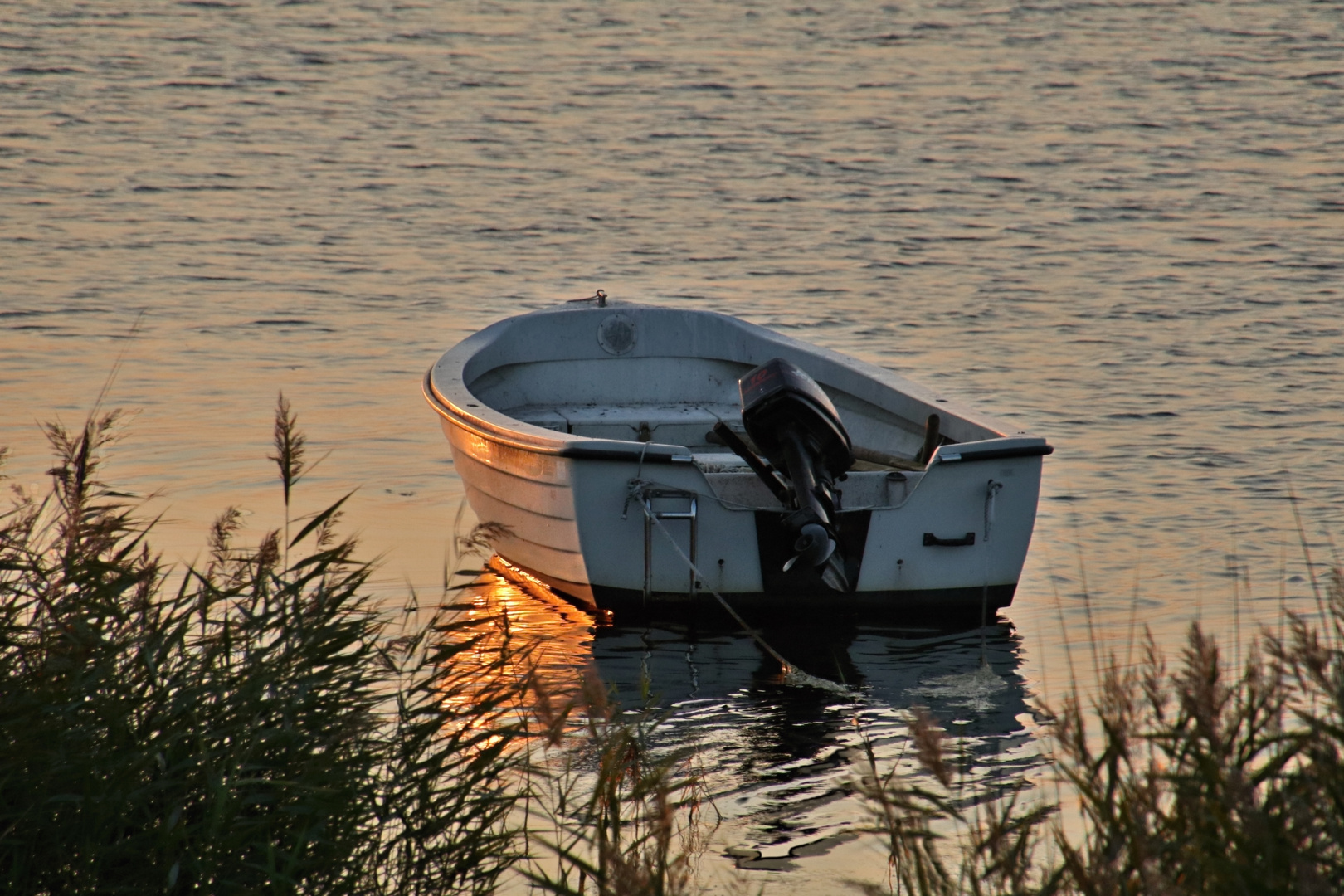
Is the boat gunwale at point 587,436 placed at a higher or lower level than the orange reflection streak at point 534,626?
higher

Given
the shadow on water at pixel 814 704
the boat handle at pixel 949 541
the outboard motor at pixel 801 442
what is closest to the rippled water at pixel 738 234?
the shadow on water at pixel 814 704

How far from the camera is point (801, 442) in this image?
20.4 feet

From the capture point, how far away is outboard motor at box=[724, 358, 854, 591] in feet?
19.4

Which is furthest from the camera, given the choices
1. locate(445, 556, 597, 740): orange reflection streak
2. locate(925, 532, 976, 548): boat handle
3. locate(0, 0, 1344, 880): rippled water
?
locate(0, 0, 1344, 880): rippled water

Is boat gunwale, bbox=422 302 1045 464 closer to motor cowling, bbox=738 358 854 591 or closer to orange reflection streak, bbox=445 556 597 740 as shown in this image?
motor cowling, bbox=738 358 854 591

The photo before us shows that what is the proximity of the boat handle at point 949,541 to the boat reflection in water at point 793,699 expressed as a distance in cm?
37

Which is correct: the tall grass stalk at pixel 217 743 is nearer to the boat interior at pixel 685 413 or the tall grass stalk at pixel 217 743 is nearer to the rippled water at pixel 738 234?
the rippled water at pixel 738 234

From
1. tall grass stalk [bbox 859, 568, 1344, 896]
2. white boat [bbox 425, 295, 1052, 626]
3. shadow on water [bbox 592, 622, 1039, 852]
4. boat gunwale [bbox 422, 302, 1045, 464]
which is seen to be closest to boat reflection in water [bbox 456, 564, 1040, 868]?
shadow on water [bbox 592, 622, 1039, 852]

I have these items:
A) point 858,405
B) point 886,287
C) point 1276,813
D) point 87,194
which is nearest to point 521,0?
point 87,194

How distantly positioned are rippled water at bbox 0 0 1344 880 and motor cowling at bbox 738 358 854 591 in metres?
0.61

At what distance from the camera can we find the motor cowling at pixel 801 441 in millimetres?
5910

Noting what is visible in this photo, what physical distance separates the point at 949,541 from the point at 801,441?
709 mm

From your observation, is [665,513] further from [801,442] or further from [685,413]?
[685,413]

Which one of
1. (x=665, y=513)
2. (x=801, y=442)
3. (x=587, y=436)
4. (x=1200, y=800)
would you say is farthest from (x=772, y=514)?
(x=1200, y=800)
